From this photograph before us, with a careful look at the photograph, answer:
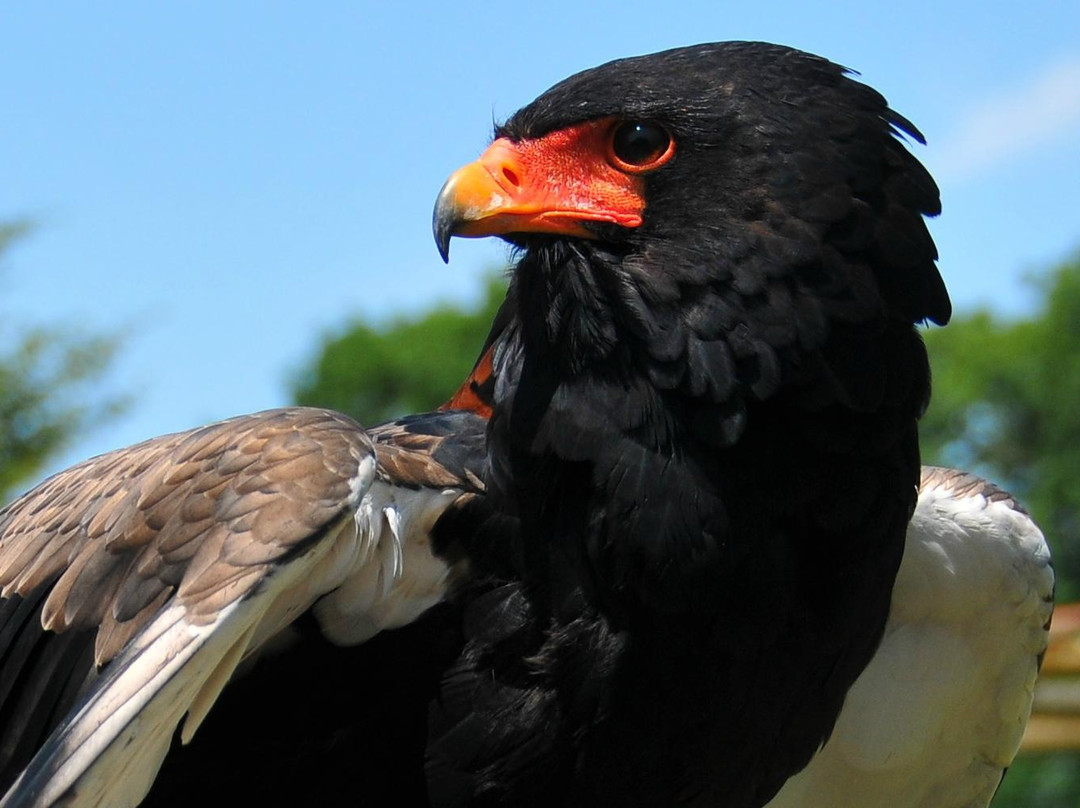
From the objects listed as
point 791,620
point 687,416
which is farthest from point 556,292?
point 791,620

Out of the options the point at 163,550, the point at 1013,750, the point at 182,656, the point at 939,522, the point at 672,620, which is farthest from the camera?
the point at 1013,750

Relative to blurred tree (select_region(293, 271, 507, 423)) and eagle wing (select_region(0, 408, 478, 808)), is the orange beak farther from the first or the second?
blurred tree (select_region(293, 271, 507, 423))

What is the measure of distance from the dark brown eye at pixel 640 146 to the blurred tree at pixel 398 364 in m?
32.5

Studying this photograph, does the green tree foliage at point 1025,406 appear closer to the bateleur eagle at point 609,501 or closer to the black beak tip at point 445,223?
the bateleur eagle at point 609,501

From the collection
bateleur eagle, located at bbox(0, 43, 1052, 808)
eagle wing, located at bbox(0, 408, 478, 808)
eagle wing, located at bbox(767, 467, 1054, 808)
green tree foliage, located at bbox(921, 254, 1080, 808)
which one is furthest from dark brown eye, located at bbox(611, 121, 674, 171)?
green tree foliage, located at bbox(921, 254, 1080, 808)

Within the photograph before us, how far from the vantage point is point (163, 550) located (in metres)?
3.43

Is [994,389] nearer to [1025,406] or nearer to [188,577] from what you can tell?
[1025,406]

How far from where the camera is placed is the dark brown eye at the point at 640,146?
3.81m

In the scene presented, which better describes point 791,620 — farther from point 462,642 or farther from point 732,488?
point 462,642

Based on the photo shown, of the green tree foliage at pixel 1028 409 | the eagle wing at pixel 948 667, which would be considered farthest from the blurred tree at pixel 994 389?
the eagle wing at pixel 948 667

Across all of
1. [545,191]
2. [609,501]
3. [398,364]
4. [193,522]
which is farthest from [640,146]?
[398,364]

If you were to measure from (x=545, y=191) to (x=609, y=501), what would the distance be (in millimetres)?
851

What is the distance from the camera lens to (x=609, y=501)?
3670 mm

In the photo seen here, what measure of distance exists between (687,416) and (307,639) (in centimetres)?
116
